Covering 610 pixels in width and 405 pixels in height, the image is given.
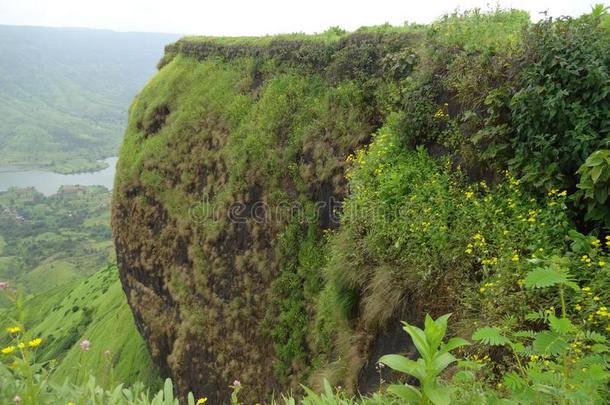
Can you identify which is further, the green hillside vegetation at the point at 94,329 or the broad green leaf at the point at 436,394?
the green hillside vegetation at the point at 94,329

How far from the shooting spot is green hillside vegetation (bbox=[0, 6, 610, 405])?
348 centimetres

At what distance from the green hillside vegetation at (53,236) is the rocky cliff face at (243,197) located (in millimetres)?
67599

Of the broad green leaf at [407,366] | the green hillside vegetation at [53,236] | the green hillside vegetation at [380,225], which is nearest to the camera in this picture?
the broad green leaf at [407,366]

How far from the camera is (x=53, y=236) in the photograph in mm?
134750

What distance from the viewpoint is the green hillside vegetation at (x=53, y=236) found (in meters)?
100

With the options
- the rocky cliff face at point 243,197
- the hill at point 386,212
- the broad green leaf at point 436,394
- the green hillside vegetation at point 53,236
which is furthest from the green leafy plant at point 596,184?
the green hillside vegetation at point 53,236

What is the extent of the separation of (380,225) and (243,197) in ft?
26.4

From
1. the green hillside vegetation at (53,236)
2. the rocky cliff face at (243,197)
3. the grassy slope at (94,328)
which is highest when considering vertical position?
the rocky cliff face at (243,197)

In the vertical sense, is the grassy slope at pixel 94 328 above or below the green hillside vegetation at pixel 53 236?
above

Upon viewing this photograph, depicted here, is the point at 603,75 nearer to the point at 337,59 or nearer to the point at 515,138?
the point at 515,138

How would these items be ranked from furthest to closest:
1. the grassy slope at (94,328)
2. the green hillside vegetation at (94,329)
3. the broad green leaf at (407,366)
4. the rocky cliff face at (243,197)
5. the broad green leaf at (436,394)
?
1. the grassy slope at (94,328)
2. the green hillside vegetation at (94,329)
3. the rocky cliff face at (243,197)
4. the broad green leaf at (407,366)
5. the broad green leaf at (436,394)

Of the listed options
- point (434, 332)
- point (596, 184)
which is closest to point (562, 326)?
point (434, 332)

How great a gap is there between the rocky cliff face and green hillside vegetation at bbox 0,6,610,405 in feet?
0.26

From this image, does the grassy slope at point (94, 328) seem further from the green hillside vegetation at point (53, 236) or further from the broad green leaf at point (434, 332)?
the green hillside vegetation at point (53, 236)
